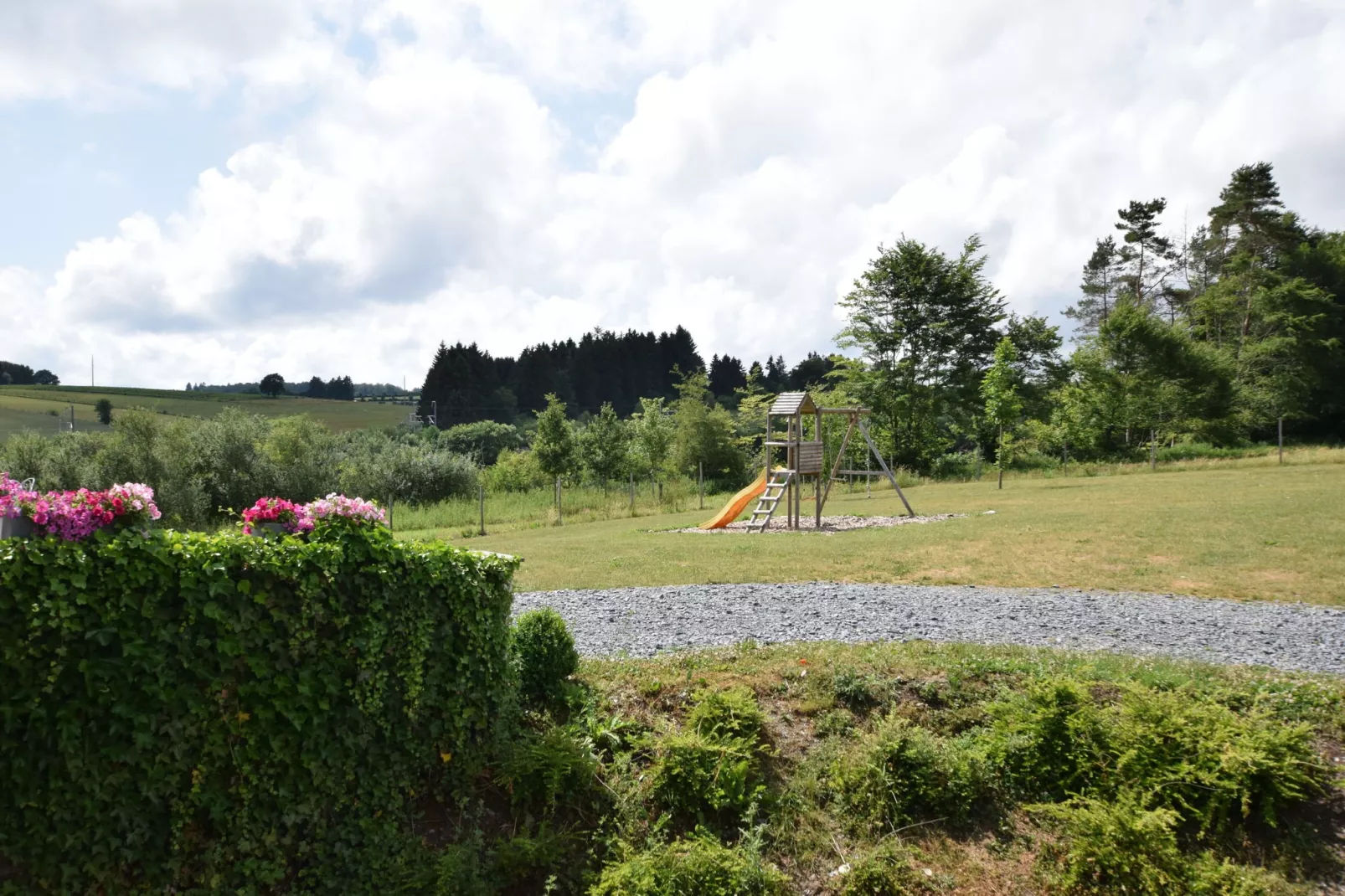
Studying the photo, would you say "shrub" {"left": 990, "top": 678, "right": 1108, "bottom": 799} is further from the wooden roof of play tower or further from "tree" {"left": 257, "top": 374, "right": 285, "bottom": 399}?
"tree" {"left": 257, "top": 374, "right": 285, "bottom": 399}

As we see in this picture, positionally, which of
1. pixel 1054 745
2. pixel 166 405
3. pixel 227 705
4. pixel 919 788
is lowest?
pixel 919 788

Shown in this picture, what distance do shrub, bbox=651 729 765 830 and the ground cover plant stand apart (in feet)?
0.04

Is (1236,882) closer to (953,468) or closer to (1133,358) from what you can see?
(953,468)

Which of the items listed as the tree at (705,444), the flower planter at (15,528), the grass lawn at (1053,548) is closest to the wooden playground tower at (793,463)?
the grass lawn at (1053,548)

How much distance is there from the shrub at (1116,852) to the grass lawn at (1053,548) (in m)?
5.69

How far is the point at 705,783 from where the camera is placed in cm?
470

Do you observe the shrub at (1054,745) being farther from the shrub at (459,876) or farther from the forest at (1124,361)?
the forest at (1124,361)

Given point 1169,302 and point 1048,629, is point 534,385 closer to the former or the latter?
point 1169,302

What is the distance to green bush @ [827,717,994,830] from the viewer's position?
4.67m

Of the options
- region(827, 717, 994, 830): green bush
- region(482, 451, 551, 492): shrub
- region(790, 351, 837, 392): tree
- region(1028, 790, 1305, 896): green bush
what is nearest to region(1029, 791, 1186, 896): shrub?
region(1028, 790, 1305, 896): green bush

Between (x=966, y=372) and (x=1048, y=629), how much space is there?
35.6m

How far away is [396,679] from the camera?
426 cm

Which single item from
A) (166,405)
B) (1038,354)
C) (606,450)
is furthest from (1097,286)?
(166,405)

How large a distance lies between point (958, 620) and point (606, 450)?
24.8 metres
